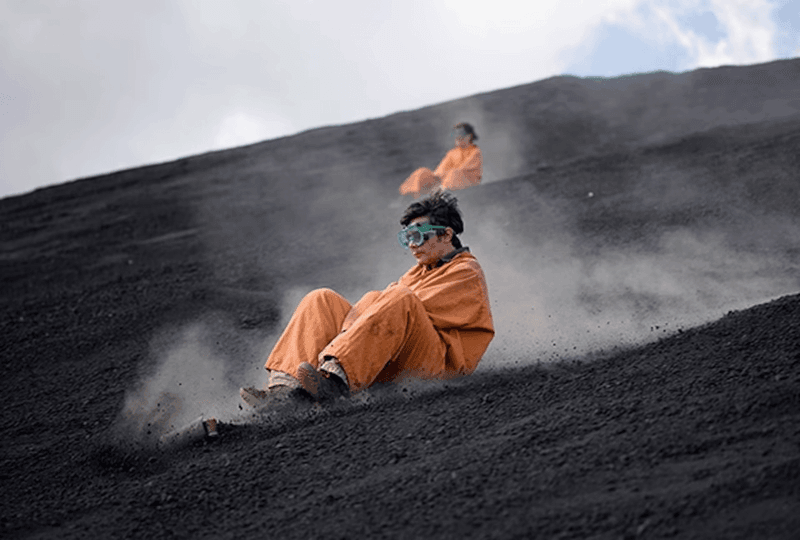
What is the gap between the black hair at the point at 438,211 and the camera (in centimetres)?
366

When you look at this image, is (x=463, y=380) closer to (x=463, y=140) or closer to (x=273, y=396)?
(x=273, y=396)

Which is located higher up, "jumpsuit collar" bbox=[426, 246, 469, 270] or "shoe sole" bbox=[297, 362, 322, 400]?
"jumpsuit collar" bbox=[426, 246, 469, 270]

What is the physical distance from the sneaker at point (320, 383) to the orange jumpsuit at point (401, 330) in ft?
0.22

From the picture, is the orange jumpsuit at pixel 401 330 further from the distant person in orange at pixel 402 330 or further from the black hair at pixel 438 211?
the black hair at pixel 438 211

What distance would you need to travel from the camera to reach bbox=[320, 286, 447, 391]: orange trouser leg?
304cm

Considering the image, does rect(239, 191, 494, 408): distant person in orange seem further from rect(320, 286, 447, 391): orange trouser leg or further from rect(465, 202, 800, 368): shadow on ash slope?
rect(465, 202, 800, 368): shadow on ash slope

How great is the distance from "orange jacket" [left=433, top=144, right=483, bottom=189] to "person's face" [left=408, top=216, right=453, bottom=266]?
5541 millimetres

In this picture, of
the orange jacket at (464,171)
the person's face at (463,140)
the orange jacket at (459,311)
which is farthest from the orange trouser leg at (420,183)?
the orange jacket at (459,311)

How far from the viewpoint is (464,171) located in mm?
9234

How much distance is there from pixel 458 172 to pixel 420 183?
56 cm

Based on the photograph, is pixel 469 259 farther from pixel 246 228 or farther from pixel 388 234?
pixel 246 228

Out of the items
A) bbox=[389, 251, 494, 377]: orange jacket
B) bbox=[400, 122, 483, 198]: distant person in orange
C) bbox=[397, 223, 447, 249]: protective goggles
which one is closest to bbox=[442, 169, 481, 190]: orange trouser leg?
bbox=[400, 122, 483, 198]: distant person in orange

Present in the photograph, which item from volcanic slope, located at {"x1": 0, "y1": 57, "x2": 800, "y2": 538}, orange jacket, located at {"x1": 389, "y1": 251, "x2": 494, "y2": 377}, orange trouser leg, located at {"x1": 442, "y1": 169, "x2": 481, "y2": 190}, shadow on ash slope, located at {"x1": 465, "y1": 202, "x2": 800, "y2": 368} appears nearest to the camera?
volcanic slope, located at {"x1": 0, "y1": 57, "x2": 800, "y2": 538}

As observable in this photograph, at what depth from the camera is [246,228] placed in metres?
9.23
